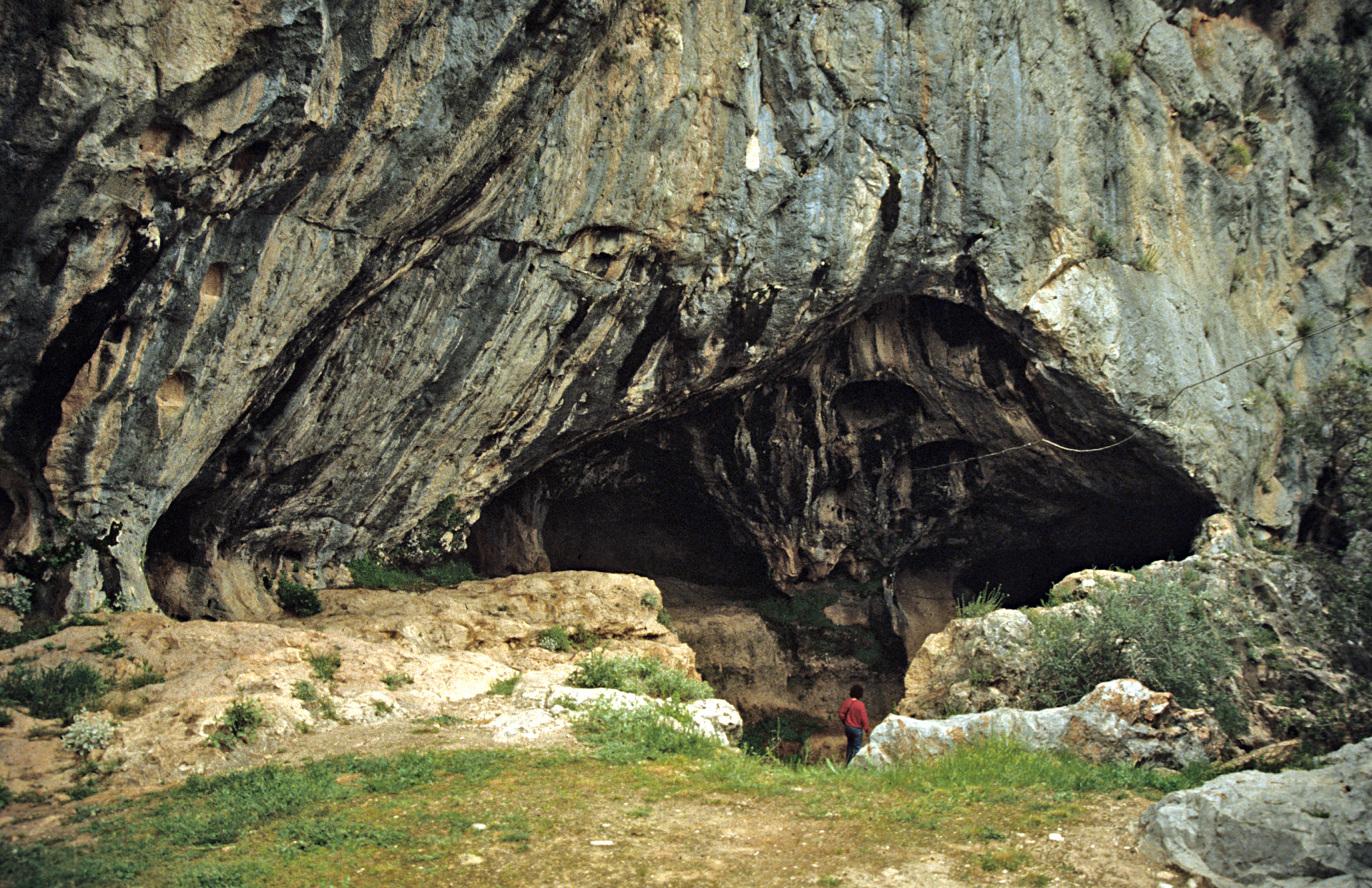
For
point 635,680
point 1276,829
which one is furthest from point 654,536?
point 1276,829

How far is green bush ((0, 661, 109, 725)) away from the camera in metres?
6.89

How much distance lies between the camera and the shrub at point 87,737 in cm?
655

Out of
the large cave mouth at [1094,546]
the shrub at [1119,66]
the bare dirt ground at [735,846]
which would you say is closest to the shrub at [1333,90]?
the shrub at [1119,66]

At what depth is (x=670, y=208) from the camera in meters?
11.9

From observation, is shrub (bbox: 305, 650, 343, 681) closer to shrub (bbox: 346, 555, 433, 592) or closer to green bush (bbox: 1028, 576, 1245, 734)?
shrub (bbox: 346, 555, 433, 592)

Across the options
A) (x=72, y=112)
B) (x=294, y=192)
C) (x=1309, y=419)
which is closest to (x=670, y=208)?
(x=294, y=192)

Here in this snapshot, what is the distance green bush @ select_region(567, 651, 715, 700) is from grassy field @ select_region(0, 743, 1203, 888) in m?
2.27

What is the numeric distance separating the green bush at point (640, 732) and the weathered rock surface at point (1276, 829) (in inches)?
144

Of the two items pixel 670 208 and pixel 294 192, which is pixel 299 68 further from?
pixel 670 208

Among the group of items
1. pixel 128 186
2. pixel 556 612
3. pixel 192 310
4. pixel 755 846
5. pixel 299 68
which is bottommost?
pixel 755 846

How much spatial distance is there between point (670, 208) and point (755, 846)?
8.58 meters

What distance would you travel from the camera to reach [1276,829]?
442cm

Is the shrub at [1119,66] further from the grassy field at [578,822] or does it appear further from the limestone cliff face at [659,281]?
the grassy field at [578,822]

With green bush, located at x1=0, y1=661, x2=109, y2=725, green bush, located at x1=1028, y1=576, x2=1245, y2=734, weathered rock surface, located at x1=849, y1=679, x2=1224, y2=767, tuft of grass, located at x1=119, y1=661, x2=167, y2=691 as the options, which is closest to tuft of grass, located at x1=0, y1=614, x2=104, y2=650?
green bush, located at x1=0, y1=661, x2=109, y2=725
